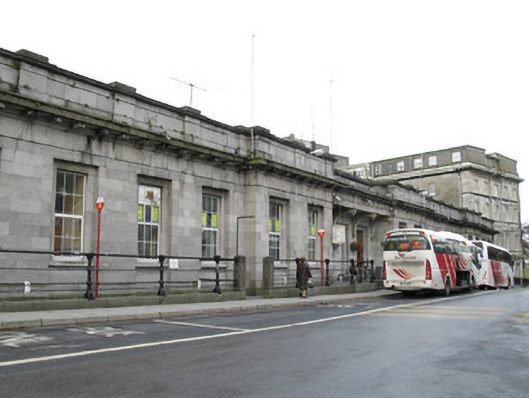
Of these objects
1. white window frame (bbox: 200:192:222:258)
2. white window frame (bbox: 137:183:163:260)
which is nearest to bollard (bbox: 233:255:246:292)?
white window frame (bbox: 200:192:222:258)

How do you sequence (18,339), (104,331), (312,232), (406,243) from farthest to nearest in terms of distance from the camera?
1. (312,232)
2. (406,243)
3. (104,331)
4. (18,339)

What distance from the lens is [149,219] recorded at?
59.1 ft

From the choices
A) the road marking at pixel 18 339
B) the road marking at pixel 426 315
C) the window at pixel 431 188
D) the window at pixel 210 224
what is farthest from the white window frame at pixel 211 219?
the window at pixel 431 188

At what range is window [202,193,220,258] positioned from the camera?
20.3m

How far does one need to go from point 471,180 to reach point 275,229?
154ft

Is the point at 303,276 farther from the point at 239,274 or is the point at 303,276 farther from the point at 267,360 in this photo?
the point at 267,360

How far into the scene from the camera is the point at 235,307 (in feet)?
51.0

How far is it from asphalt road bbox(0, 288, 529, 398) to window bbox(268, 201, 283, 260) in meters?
11.4

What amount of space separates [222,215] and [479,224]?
39.7m

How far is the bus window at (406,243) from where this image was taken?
24406 millimetres

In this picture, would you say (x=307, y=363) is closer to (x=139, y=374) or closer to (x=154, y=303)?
(x=139, y=374)

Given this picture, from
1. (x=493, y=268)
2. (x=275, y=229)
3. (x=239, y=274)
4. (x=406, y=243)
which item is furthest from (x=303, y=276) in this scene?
(x=493, y=268)

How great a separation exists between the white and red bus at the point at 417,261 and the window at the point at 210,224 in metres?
9.18

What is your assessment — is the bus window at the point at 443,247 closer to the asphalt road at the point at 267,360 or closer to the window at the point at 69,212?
the asphalt road at the point at 267,360
